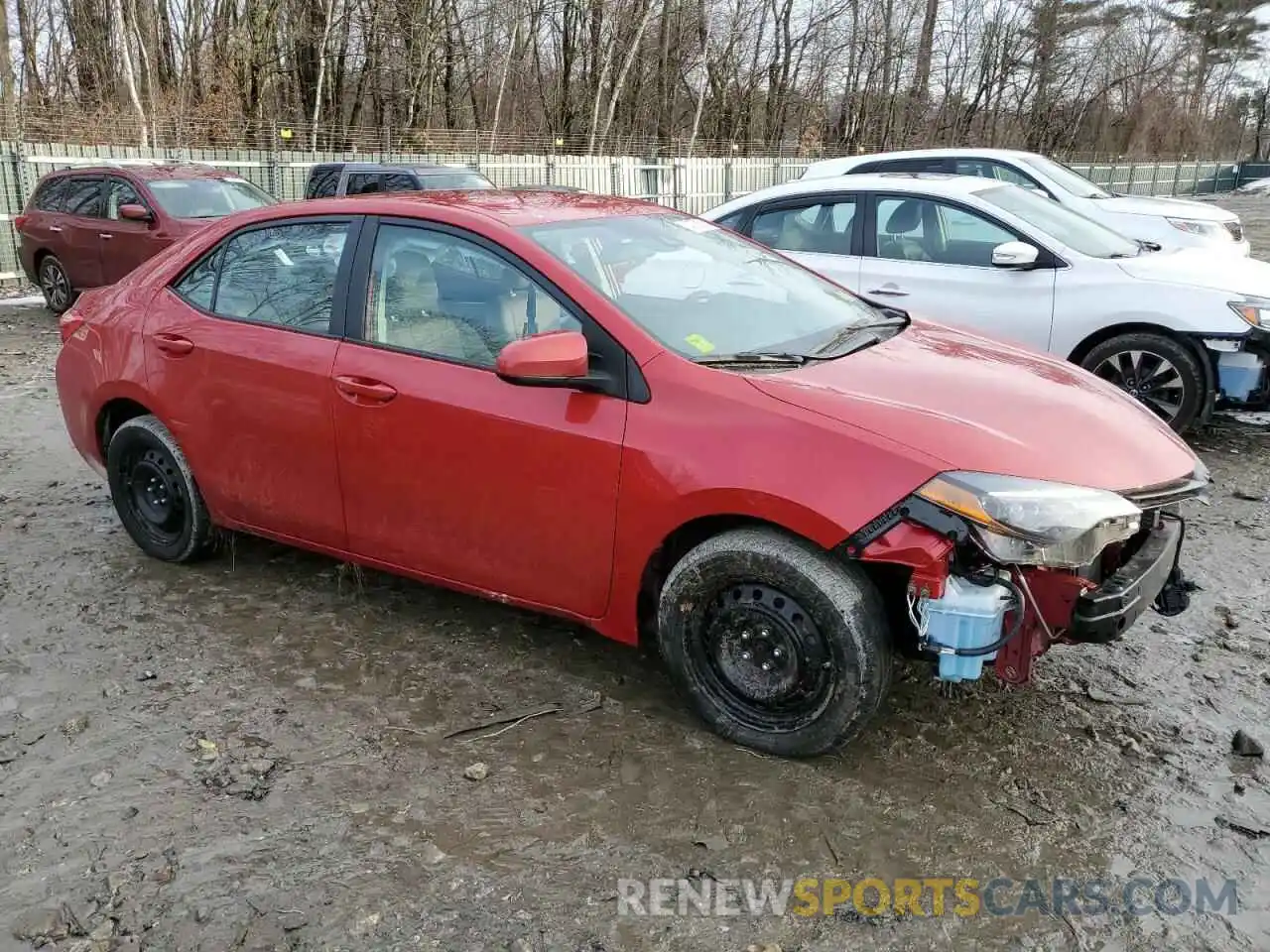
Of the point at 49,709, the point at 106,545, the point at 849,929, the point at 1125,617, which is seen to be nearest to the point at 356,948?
the point at 849,929

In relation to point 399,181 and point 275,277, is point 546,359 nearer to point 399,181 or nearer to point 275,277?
point 275,277

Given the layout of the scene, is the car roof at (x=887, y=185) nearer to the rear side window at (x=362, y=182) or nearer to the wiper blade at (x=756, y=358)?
the wiper blade at (x=756, y=358)

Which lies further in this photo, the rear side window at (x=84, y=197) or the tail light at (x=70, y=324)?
the rear side window at (x=84, y=197)

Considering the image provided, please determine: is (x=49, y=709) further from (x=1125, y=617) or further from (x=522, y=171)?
(x=522, y=171)

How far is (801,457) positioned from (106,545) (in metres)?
3.69

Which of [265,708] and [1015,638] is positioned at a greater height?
[1015,638]

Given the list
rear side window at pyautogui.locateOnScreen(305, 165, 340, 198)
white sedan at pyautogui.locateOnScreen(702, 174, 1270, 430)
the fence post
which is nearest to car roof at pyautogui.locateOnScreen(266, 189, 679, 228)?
white sedan at pyautogui.locateOnScreen(702, 174, 1270, 430)

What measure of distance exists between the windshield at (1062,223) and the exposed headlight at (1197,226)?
4603 mm

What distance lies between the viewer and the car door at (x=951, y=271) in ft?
21.9

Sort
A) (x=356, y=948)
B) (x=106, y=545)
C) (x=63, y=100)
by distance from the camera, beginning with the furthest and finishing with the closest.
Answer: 1. (x=63, y=100)
2. (x=106, y=545)
3. (x=356, y=948)

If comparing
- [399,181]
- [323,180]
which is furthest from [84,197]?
[399,181]

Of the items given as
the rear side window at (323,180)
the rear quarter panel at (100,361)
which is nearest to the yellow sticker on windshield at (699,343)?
the rear quarter panel at (100,361)

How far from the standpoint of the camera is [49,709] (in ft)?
11.7

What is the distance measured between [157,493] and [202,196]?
26.9ft
